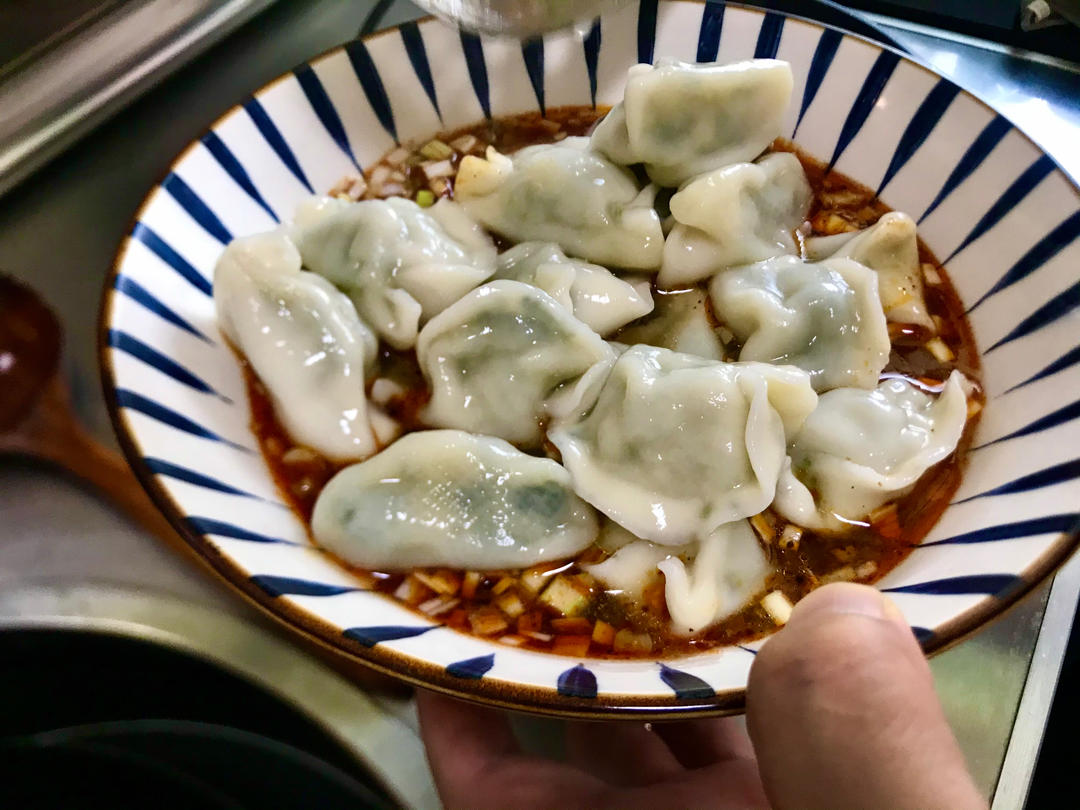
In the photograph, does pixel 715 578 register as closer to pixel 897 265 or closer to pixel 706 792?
pixel 706 792

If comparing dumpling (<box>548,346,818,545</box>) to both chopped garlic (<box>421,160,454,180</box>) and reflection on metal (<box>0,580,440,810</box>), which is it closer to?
reflection on metal (<box>0,580,440,810</box>)

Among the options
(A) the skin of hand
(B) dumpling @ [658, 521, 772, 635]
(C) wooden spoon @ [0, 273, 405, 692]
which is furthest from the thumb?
(C) wooden spoon @ [0, 273, 405, 692]

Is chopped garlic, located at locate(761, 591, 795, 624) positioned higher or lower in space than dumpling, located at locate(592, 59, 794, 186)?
lower

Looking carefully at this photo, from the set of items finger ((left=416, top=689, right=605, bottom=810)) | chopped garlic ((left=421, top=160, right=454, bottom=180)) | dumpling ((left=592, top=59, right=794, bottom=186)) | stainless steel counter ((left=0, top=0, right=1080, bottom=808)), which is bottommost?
finger ((left=416, top=689, right=605, bottom=810))

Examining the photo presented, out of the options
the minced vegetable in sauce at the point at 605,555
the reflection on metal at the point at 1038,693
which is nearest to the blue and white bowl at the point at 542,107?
the minced vegetable in sauce at the point at 605,555

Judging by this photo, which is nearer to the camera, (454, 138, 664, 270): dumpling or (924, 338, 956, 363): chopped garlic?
(924, 338, 956, 363): chopped garlic

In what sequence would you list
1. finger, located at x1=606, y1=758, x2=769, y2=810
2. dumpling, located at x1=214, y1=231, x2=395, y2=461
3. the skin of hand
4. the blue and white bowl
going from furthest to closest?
1. dumpling, located at x1=214, y1=231, x2=395, y2=461
2. finger, located at x1=606, y1=758, x2=769, y2=810
3. the blue and white bowl
4. the skin of hand


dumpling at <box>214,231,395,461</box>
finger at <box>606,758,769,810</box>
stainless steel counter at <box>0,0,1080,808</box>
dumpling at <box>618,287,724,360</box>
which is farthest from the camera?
dumpling at <box>618,287,724,360</box>

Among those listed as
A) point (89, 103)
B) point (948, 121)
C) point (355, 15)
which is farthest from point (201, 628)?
point (355, 15)
